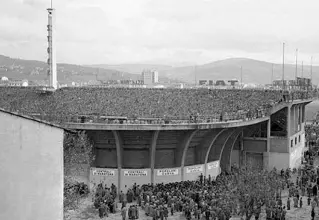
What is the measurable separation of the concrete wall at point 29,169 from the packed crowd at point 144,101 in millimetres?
21725

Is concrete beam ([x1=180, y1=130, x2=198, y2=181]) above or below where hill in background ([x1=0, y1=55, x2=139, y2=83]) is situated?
below

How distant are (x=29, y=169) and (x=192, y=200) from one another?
14.2 meters

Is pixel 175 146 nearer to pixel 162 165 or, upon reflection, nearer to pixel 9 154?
pixel 162 165

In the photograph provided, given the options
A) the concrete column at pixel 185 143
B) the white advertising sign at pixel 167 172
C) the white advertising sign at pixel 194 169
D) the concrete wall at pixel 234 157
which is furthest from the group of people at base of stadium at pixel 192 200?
the concrete wall at pixel 234 157

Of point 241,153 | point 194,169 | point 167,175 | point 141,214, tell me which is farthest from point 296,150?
point 141,214

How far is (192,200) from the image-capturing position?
2761 centimetres

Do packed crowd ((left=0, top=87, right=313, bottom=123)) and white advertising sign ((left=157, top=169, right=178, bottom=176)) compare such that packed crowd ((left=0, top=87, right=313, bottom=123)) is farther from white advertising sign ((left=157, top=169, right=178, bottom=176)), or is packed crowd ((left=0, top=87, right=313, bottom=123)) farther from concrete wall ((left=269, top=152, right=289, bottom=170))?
white advertising sign ((left=157, top=169, right=178, bottom=176))

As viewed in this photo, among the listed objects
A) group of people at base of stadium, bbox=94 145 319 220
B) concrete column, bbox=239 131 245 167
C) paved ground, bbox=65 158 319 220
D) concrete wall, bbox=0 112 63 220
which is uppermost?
concrete wall, bbox=0 112 63 220

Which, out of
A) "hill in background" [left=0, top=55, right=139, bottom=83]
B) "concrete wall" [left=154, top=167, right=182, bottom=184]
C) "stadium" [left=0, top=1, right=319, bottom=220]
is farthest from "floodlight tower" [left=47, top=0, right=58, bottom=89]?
"hill in background" [left=0, top=55, right=139, bottom=83]

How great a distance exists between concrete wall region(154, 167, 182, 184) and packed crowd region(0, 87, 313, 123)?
4.65 m

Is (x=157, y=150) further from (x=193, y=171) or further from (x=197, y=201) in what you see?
(x=197, y=201)

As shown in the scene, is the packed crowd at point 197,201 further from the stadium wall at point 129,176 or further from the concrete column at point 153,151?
the concrete column at point 153,151

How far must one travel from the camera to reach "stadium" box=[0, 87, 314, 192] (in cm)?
3356

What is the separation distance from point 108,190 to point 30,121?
712 inches
